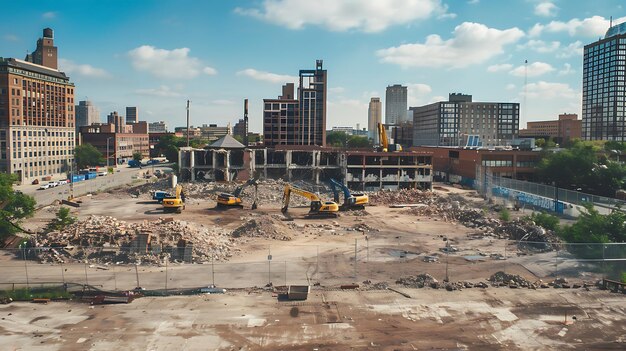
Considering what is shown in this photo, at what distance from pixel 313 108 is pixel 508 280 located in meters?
100

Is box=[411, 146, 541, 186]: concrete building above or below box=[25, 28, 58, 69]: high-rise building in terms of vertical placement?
below

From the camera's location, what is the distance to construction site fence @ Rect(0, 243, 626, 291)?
100ft

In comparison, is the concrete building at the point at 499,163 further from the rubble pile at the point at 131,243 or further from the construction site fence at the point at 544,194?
the rubble pile at the point at 131,243

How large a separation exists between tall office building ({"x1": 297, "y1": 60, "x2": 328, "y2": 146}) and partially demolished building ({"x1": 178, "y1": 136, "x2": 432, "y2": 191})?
3935cm

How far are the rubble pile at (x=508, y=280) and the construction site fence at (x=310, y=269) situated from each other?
0.98 metres

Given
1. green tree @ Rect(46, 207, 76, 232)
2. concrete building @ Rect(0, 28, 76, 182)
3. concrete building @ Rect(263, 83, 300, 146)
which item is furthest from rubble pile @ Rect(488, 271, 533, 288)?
concrete building @ Rect(263, 83, 300, 146)

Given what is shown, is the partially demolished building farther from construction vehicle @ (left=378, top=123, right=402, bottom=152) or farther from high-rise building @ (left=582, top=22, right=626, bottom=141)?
high-rise building @ (left=582, top=22, right=626, bottom=141)

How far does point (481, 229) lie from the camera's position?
50344 mm

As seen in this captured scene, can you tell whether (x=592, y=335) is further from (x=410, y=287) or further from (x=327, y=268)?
(x=327, y=268)

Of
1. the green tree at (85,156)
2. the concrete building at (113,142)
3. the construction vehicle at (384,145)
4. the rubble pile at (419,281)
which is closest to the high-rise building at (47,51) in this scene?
the concrete building at (113,142)

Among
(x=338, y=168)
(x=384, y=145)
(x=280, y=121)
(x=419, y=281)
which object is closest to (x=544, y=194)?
(x=384, y=145)

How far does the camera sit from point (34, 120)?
4031 inches

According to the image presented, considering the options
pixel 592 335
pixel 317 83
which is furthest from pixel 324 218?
pixel 317 83

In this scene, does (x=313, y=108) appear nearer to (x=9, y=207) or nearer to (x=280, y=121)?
(x=280, y=121)
